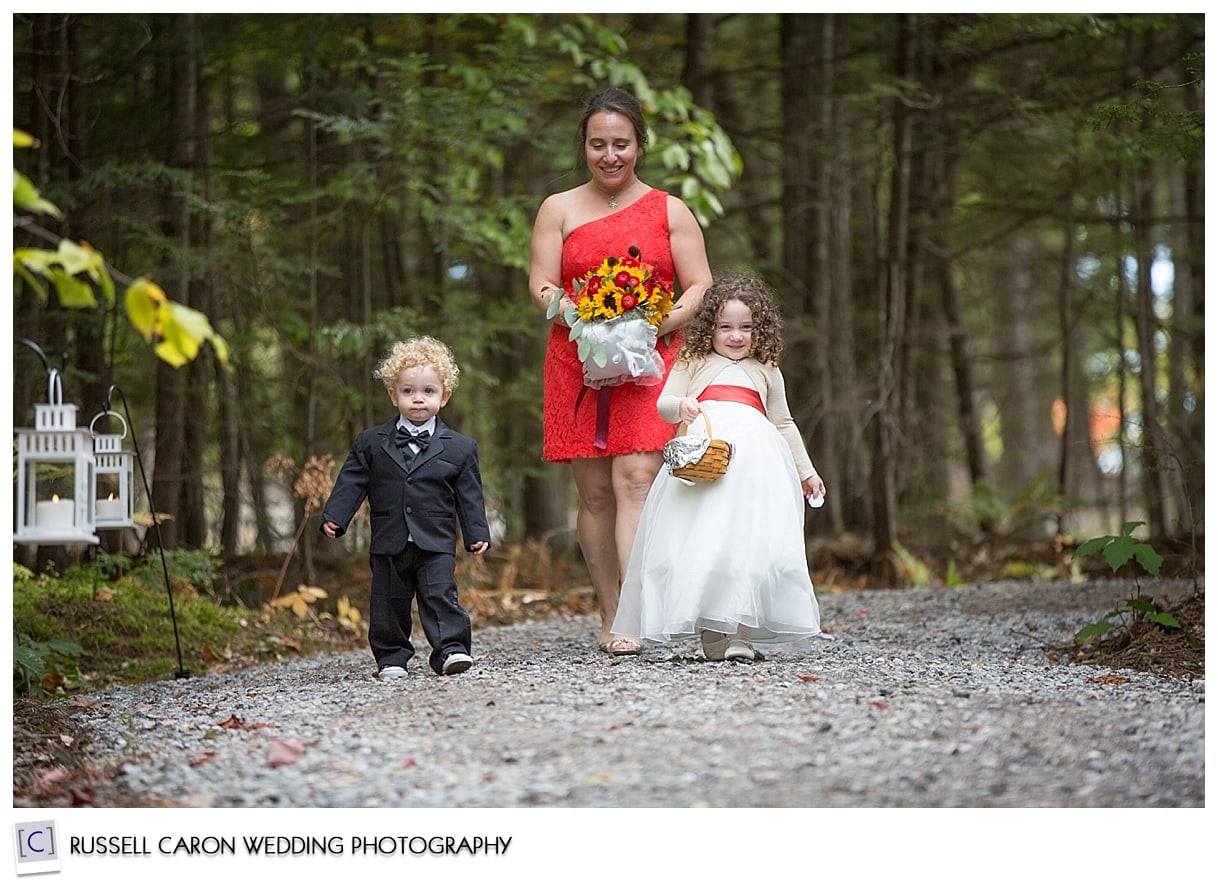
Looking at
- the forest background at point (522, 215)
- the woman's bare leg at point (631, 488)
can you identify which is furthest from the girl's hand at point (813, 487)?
the forest background at point (522, 215)

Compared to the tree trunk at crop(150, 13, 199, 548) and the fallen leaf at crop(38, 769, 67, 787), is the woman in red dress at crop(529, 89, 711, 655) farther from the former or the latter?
the tree trunk at crop(150, 13, 199, 548)

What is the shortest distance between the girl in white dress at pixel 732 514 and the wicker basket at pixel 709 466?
0.08 metres

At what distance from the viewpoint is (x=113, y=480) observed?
4.56m

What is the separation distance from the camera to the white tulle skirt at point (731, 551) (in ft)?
14.4

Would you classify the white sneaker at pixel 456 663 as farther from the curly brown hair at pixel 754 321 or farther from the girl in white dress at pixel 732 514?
the curly brown hair at pixel 754 321

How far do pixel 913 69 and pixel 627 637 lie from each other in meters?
5.71

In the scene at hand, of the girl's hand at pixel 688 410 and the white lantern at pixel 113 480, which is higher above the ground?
the girl's hand at pixel 688 410

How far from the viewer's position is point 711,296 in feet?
15.8

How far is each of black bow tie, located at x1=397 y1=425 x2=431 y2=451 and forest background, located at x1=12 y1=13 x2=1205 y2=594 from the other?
1.63 m

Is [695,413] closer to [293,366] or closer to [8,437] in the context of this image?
[8,437]

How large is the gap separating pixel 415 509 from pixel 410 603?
36cm

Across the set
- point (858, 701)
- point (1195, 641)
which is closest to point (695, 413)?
point (858, 701)
